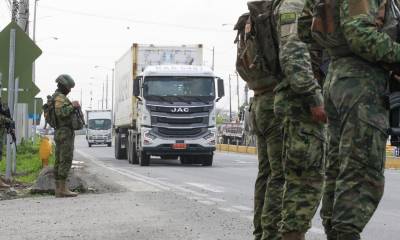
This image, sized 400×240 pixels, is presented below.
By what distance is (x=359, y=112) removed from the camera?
4.02 m

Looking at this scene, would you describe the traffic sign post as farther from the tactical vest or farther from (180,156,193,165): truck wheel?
(180,156,193,165): truck wheel

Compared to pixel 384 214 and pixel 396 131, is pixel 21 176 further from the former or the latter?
pixel 396 131

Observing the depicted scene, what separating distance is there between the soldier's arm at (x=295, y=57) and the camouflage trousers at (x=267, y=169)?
0.53m

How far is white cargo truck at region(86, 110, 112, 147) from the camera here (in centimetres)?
6206

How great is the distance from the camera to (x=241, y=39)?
5.92 metres

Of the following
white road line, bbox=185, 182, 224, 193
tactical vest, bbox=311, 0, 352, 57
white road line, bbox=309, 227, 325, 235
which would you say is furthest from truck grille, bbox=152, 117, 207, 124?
tactical vest, bbox=311, 0, 352, 57

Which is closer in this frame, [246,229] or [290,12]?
[290,12]

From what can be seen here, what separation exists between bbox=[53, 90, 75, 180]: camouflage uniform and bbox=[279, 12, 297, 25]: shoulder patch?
6.84 metres

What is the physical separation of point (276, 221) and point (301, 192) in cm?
46

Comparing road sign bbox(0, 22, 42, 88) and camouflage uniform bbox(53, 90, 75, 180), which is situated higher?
road sign bbox(0, 22, 42, 88)

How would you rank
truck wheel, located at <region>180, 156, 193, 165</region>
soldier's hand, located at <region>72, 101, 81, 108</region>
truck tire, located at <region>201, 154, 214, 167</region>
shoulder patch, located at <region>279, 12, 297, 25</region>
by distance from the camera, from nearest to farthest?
shoulder patch, located at <region>279, 12, 297, 25</region>
soldier's hand, located at <region>72, 101, 81, 108</region>
truck tire, located at <region>201, 154, 214, 167</region>
truck wheel, located at <region>180, 156, 193, 165</region>

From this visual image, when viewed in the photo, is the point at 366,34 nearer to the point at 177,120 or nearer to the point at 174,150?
the point at 177,120

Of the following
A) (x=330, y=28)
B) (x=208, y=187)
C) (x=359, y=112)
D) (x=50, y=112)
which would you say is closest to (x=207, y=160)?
(x=208, y=187)

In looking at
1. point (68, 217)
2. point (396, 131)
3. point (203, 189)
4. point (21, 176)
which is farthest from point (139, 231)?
point (21, 176)
